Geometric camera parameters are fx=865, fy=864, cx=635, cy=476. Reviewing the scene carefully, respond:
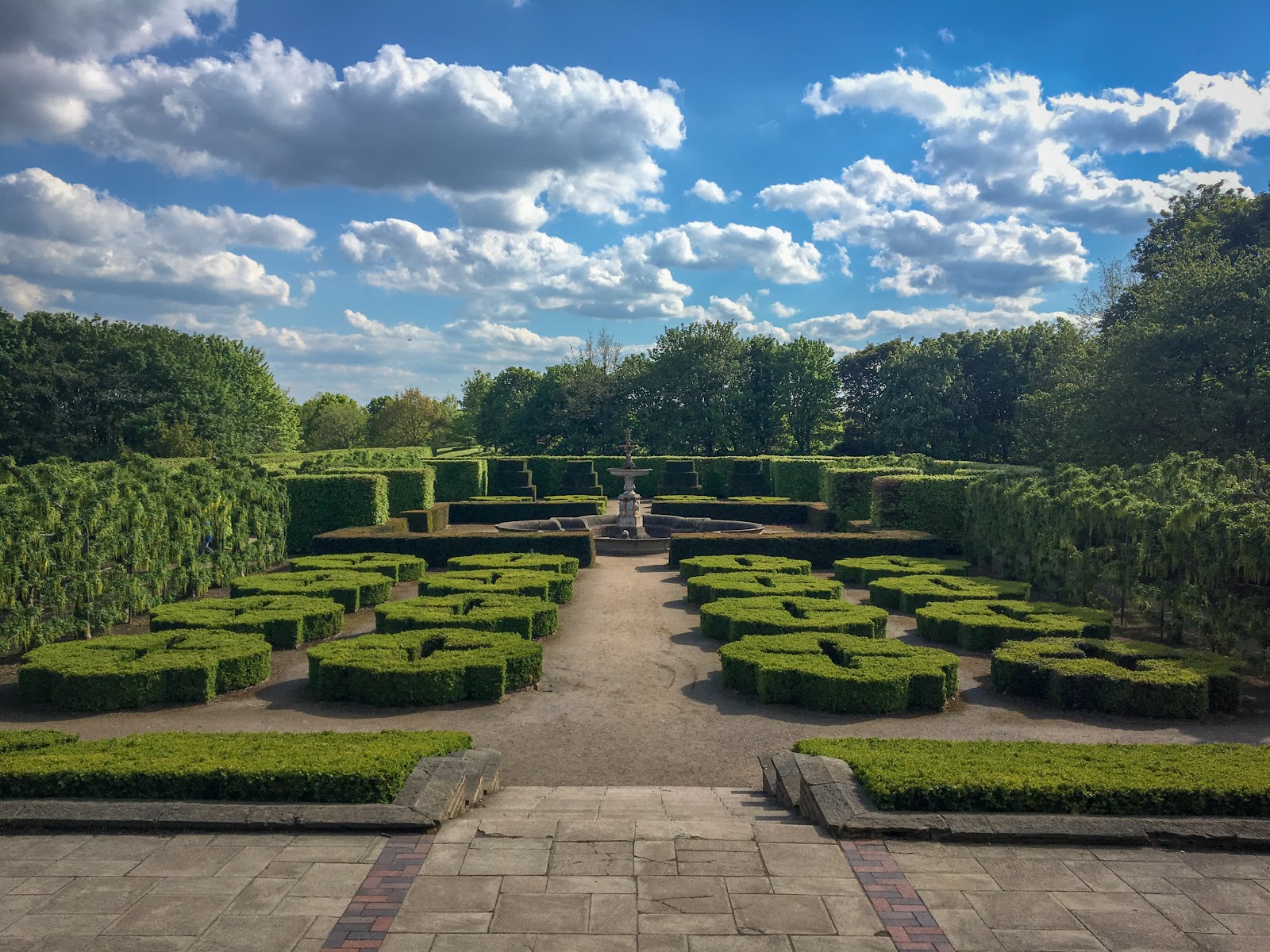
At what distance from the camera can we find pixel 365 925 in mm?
5348

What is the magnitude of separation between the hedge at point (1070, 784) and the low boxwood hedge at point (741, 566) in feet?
40.8

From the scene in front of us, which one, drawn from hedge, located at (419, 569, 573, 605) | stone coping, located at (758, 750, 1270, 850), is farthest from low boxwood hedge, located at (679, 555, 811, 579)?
stone coping, located at (758, 750, 1270, 850)

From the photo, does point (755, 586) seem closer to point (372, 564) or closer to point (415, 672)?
point (415, 672)

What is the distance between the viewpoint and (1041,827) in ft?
22.3

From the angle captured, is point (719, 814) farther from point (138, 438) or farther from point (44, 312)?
point (44, 312)

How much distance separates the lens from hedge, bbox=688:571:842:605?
713 inches

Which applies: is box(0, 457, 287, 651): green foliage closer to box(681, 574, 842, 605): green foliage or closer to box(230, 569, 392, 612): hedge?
box(230, 569, 392, 612): hedge

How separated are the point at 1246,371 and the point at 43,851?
109 feet

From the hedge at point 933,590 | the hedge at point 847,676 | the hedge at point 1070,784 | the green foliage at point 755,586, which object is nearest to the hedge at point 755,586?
the green foliage at point 755,586

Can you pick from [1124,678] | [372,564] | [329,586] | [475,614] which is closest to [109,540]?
[329,586]

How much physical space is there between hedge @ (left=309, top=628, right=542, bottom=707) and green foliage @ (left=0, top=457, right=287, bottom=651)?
571 cm

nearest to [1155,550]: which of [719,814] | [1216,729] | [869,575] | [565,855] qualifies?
[1216,729]

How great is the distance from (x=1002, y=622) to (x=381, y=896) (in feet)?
41.9

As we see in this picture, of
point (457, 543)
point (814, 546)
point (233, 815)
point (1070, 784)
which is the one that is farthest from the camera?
point (457, 543)
